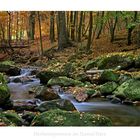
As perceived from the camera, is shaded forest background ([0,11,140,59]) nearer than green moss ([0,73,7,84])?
Yes

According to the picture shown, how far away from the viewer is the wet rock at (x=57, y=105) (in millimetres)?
6664

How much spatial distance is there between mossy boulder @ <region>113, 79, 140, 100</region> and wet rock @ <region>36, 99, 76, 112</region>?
1.90 feet

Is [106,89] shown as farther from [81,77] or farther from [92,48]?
[92,48]

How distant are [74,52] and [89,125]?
2.71ft

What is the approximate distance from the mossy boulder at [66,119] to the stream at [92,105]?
0.14 m

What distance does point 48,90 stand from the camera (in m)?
6.96

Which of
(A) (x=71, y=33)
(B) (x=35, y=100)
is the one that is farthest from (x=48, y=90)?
(A) (x=71, y=33)

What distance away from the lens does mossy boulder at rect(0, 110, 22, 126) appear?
6504 mm

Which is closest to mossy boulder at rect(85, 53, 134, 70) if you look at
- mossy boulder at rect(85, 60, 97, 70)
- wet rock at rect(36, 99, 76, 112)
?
mossy boulder at rect(85, 60, 97, 70)

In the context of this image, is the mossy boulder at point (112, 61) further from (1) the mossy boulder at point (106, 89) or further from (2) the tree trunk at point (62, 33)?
(2) the tree trunk at point (62, 33)

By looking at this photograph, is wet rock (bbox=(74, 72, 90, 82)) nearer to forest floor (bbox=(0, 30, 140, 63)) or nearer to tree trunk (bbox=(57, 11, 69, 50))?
forest floor (bbox=(0, 30, 140, 63))

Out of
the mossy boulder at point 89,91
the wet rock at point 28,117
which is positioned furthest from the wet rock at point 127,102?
the wet rock at point 28,117

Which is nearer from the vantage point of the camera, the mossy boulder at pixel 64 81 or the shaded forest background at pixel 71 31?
the shaded forest background at pixel 71 31
